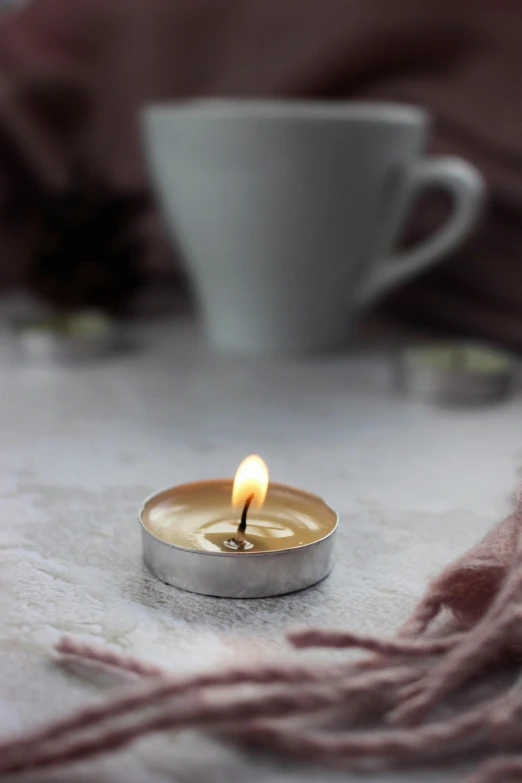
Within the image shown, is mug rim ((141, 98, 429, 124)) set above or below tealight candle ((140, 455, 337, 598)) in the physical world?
above

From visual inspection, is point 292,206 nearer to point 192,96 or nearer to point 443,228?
point 443,228

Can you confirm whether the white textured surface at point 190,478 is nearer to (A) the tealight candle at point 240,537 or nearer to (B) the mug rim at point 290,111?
(A) the tealight candle at point 240,537

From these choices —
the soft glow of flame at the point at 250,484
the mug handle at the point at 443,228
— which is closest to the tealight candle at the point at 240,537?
the soft glow of flame at the point at 250,484

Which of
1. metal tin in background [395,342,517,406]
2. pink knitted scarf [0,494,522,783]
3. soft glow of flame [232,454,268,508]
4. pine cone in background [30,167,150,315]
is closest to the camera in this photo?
pink knitted scarf [0,494,522,783]

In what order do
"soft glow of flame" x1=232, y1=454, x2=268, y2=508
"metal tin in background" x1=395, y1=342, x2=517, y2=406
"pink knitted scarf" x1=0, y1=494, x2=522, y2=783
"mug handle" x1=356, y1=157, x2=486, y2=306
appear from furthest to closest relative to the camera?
"mug handle" x1=356, y1=157, x2=486, y2=306 < "metal tin in background" x1=395, y1=342, x2=517, y2=406 < "soft glow of flame" x1=232, y1=454, x2=268, y2=508 < "pink knitted scarf" x1=0, y1=494, x2=522, y2=783

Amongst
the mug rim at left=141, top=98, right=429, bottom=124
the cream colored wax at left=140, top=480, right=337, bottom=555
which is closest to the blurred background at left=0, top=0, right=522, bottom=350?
the mug rim at left=141, top=98, right=429, bottom=124

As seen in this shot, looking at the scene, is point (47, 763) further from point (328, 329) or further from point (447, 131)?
point (447, 131)

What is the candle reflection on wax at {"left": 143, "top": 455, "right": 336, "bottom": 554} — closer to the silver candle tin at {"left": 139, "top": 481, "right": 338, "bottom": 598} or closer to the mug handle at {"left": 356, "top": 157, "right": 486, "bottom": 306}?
the silver candle tin at {"left": 139, "top": 481, "right": 338, "bottom": 598}
